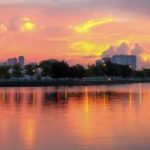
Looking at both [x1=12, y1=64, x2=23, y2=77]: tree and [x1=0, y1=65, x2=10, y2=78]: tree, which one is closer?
[x1=0, y1=65, x2=10, y2=78]: tree

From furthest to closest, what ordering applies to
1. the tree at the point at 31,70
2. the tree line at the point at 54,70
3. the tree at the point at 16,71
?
the tree at the point at 31,70, the tree at the point at 16,71, the tree line at the point at 54,70

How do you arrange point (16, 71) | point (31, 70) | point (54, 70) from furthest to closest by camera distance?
point (31, 70)
point (16, 71)
point (54, 70)

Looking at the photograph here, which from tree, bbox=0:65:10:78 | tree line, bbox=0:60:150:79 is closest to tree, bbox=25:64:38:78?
tree line, bbox=0:60:150:79

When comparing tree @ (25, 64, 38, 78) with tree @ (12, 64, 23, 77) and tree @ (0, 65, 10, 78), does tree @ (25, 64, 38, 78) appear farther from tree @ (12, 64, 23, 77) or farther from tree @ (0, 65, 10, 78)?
tree @ (0, 65, 10, 78)

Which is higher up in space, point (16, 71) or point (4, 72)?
point (16, 71)

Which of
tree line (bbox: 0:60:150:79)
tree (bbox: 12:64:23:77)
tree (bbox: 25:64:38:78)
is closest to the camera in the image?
tree line (bbox: 0:60:150:79)

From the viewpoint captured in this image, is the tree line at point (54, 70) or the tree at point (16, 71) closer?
the tree line at point (54, 70)

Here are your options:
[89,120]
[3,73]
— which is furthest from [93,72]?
[89,120]

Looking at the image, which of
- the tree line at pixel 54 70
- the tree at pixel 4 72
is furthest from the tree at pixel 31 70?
the tree at pixel 4 72

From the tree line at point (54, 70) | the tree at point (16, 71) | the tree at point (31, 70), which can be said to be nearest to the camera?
the tree line at point (54, 70)

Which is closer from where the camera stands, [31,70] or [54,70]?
[54,70]

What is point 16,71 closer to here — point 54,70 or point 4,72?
point 4,72

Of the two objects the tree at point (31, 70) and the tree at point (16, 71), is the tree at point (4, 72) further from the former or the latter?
the tree at point (31, 70)

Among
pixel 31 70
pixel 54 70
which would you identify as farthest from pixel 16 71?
pixel 54 70
